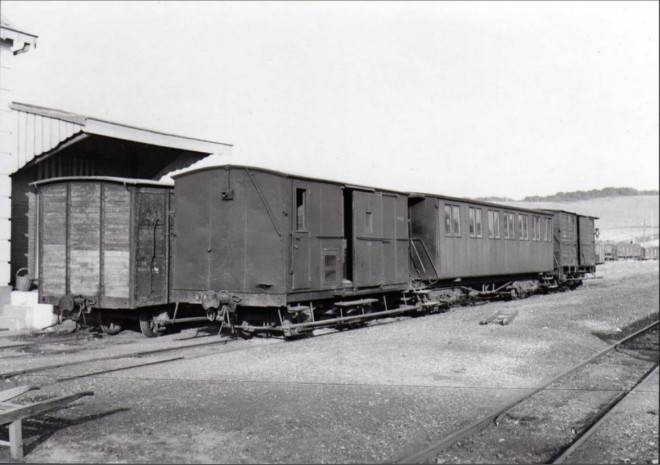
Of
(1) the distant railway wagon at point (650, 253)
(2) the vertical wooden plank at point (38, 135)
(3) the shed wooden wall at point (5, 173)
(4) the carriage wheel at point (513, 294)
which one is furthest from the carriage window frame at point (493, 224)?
(1) the distant railway wagon at point (650, 253)

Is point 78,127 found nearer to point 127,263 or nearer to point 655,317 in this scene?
point 127,263

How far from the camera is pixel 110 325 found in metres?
12.9

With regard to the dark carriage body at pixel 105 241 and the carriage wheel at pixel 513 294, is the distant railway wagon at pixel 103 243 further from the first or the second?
the carriage wheel at pixel 513 294

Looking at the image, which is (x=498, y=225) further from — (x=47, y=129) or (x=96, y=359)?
(x=96, y=359)

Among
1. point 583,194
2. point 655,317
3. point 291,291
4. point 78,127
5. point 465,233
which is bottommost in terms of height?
point 655,317

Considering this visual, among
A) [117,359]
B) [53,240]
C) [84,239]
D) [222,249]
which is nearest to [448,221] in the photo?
[222,249]

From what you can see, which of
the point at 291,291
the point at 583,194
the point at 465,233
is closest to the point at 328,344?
the point at 291,291

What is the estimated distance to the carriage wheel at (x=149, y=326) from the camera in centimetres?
1261

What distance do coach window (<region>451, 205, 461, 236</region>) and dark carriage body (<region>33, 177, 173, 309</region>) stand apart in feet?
26.2

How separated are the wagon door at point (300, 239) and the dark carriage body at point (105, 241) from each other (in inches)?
121

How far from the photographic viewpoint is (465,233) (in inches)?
680

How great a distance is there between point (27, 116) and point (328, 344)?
31.4 ft

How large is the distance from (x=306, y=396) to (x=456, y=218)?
35.3 feet

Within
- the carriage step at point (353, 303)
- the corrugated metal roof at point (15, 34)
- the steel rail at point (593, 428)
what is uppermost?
the corrugated metal roof at point (15, 34)
